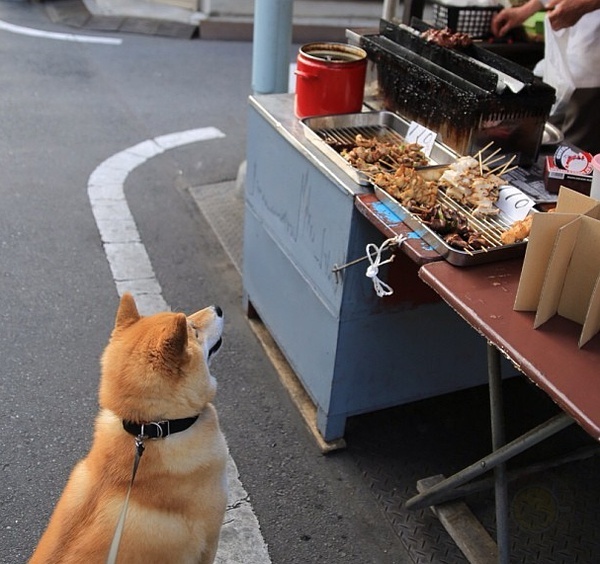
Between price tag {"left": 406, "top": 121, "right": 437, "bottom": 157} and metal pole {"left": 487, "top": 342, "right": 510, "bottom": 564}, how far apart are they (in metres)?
1.02

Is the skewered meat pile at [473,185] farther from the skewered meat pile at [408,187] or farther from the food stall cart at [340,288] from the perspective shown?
the food stall cart at [340,288]

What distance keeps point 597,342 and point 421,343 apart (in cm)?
126

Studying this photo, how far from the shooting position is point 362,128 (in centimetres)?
360

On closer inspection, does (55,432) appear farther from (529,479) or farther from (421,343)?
(529,479)

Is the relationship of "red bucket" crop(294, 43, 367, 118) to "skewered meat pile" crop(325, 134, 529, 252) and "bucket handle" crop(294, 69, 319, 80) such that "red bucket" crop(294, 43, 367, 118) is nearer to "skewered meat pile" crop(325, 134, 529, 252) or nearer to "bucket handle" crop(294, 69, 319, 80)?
"bucket handle" crop(294, 69, 319, 80)

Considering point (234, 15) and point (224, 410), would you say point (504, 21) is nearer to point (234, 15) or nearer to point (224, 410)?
point (224, 410)

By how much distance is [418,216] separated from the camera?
269cm

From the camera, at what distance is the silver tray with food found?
252 cm

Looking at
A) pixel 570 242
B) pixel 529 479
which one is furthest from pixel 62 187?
pixel 570 242

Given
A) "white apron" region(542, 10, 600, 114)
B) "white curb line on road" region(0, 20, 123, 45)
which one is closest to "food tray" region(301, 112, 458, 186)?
"white apron" region(542, 10, 600, 114)

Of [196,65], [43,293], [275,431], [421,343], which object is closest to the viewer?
[421,343]

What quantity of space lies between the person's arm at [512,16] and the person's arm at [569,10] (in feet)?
2.60

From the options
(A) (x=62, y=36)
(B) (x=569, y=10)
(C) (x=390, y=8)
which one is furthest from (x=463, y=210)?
(A) (x=62, y=36)

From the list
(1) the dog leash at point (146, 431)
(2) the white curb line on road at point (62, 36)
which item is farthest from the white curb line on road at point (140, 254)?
(2) the white curb line on road at point (62, 36)
